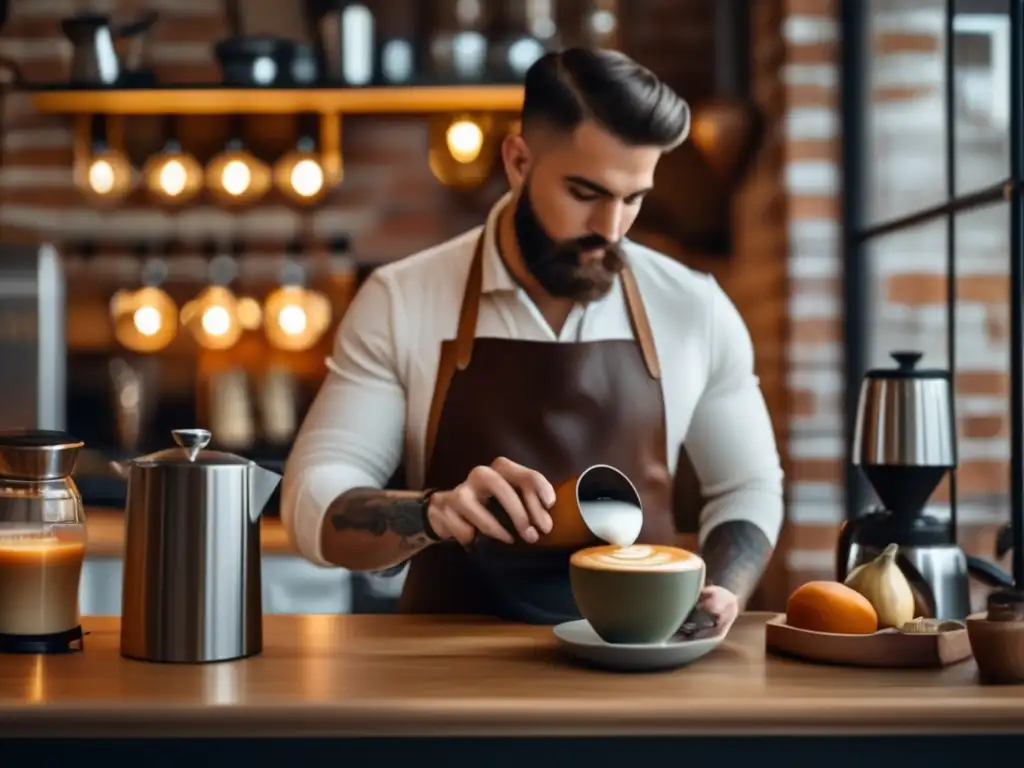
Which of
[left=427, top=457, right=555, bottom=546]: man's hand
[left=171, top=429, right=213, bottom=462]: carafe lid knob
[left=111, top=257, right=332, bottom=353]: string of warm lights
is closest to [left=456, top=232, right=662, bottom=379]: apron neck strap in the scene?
[left=427, top=457, right=555, bottom=546]: man's hand

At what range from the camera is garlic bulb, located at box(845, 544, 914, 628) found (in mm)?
1447

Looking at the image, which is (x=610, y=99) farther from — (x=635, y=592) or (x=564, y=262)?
(x=635, y=592)

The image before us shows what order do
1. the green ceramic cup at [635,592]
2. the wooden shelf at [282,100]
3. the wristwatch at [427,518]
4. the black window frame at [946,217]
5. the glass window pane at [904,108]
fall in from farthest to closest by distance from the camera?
the wooden shelf at [282,100], the glass window pane at [904,108], the black window frame at [946,217], the wristwatch at [427,518], the green ceramic cup at [635,592]

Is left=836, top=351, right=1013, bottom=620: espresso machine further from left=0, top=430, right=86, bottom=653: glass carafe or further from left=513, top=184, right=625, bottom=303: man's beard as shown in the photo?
left=0, top=430, right=86, bottom=653: glass carafe

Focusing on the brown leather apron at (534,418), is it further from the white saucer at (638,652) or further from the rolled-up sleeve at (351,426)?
the white saucer at (638,652)

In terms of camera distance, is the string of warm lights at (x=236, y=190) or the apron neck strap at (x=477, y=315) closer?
the apron neck strap at (x=477, y=315)

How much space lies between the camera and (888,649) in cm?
138

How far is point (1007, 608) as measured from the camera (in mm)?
1324


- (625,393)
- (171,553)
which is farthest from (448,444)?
(171,553)

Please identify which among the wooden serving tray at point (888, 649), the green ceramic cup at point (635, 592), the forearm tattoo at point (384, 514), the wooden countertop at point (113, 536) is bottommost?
the wooden countertop at point (113, 536)

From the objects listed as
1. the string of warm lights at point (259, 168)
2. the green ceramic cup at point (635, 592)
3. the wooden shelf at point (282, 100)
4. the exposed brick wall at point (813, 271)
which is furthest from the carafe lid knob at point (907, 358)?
the string of warm lights at point (259, 168)

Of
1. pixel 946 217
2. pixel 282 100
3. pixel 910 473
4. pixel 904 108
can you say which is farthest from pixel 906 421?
pixel 282 100

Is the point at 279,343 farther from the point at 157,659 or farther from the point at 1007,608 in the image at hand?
the point at 1007,608

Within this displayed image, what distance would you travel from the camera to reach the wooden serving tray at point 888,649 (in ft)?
4.52
